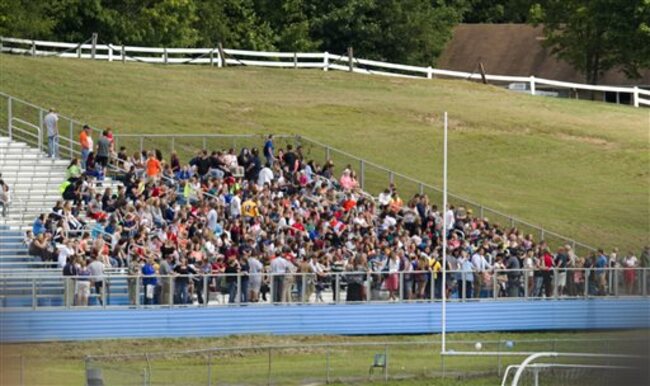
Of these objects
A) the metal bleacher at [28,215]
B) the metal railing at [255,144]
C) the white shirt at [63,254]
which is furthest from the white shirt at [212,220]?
the metal railing at [255,144]

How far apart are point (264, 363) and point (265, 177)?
479 inches

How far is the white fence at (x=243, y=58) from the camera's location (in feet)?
210

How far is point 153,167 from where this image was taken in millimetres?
34938

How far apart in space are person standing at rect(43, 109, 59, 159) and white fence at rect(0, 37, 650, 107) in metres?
23.6

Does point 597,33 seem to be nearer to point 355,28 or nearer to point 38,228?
point 355,28

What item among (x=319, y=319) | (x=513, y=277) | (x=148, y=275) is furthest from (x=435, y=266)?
(x=148, y=275)

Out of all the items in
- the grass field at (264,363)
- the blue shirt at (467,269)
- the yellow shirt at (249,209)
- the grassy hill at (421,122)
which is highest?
the grassy hill at (421,122)

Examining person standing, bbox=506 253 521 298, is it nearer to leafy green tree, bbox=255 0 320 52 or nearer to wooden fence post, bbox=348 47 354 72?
wooden fence post, bbox=348 47 354 72

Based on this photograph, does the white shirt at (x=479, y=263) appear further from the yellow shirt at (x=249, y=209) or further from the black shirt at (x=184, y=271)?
the black shirt at (x=184, y=271)

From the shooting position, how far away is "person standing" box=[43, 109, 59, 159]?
38.7 m

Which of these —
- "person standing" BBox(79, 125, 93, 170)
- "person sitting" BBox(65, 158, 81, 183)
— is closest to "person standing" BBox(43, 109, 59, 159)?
"person standing" BBox(79, 125, 93, 170)

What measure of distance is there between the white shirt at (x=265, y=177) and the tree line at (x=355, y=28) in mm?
35515

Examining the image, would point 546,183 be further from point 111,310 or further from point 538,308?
point 111,310

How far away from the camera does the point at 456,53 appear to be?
283 feet
